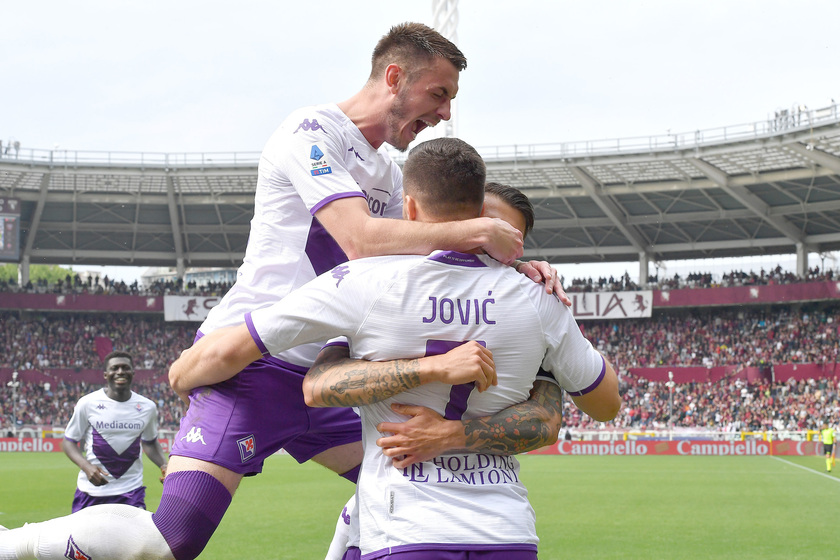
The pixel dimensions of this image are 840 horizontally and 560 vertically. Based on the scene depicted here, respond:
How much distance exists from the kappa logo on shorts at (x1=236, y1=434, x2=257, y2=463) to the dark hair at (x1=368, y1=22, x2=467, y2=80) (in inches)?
66.8

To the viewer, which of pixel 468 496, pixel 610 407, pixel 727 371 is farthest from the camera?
pixel 727 371

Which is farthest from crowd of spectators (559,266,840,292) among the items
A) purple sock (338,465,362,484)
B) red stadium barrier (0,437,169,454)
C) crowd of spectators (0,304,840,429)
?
purple sock (338,465,362,484)

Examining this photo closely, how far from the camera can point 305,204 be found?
357cm

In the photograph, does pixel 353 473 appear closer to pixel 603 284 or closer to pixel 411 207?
pixel 411 207

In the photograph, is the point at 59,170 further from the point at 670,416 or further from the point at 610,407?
the point at 610,407

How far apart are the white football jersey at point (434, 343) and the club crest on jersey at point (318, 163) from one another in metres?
0.63

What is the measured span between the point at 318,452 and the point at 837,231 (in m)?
47.0

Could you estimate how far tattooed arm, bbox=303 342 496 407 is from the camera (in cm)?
277

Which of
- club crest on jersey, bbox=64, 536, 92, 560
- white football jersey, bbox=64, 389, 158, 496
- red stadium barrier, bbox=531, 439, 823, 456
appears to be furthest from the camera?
red stadium barrier, bbox=531, 439, 823, 456

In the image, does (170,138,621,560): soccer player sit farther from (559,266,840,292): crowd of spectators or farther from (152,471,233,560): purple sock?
(559,266,840,292): crowd of spectators

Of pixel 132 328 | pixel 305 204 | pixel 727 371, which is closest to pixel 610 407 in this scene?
pixel 305 204

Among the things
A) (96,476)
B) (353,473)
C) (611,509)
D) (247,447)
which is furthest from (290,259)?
(611,509)

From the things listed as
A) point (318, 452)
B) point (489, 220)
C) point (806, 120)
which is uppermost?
point (806, 120)

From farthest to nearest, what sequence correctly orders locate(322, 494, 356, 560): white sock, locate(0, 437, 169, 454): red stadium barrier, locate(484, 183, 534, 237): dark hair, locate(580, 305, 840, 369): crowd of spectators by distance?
locate(580, 305, 840, 369): crowd of spectators, locate(0, 437, 169, 454): red stadium barrier, locate(322, 494, 356, 560): white sock, locate(484, 183, 534, 237): dark hair
